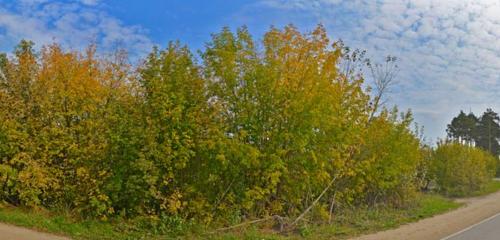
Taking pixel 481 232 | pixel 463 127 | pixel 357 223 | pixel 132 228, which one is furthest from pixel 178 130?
pixel 463 127

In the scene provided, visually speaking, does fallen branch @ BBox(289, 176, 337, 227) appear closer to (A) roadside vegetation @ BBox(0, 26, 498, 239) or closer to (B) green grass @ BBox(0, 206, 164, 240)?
(A) roadside vegetation @ BBox(0, 26, 498, 239)

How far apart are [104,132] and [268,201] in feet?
17.3

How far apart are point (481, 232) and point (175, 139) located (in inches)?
389

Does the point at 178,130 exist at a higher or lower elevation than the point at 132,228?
higher

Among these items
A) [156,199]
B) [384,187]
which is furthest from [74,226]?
[384,187]

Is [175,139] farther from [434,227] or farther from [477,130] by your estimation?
[477,130]

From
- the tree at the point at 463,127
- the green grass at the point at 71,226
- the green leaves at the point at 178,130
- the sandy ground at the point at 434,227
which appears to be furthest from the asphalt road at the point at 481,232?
the tree at the point at 463,127

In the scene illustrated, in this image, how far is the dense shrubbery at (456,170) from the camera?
34656 mm

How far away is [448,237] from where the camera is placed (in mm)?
14023

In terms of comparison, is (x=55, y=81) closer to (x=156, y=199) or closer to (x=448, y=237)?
(x=156, y=199)

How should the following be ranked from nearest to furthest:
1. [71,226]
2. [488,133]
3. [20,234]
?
1. [20,234]
2. [71,226]
3. [488,133]

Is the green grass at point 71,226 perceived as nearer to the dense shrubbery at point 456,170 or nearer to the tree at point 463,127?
the dense shrubbery at point 456,170

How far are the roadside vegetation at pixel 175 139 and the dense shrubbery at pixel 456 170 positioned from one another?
21.8 meters

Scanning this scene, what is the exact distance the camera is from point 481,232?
1508cm
